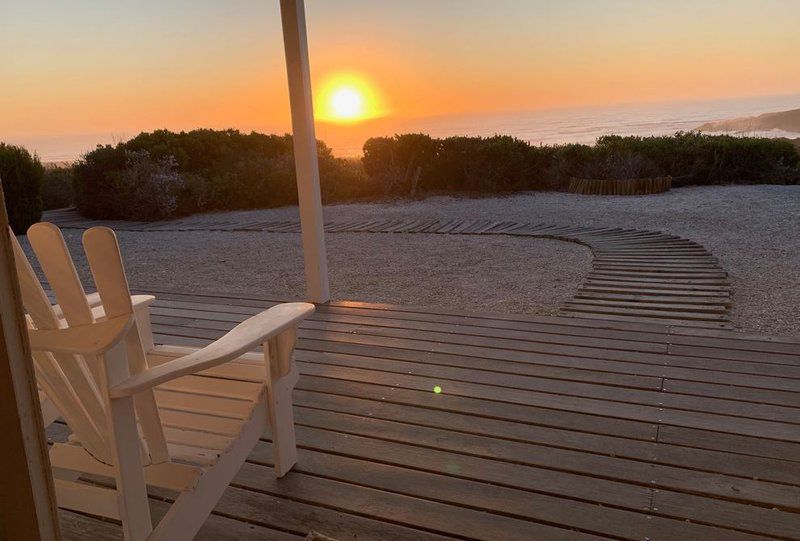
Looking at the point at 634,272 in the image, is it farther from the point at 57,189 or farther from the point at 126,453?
the point at 57,189

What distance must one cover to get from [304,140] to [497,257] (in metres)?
2.76

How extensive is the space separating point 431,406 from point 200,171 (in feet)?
35.9

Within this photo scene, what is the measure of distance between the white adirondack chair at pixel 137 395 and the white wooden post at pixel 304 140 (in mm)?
1740

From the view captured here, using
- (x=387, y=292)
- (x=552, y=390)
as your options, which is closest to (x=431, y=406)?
(x=552, y=390)

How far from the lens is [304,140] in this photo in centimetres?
336

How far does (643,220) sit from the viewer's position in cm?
770

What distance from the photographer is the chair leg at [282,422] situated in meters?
1.66

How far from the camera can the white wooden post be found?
317cm

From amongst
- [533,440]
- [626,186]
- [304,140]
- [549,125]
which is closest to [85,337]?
[533,440]

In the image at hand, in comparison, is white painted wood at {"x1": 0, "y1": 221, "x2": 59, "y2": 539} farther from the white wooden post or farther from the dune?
the dune

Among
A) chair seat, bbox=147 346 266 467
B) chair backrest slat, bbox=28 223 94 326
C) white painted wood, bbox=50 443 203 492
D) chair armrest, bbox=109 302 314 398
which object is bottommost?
white painted wood, bbox=50 443 203 492

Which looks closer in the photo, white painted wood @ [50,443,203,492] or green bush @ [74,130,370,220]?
white painted wood @ [50,443,203,492]

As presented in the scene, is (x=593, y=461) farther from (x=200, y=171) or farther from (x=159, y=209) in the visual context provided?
(x=200, y=171)

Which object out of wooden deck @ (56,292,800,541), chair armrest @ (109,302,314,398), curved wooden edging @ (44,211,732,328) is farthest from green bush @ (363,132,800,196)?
chair armrest @ (109,302,314,398)
